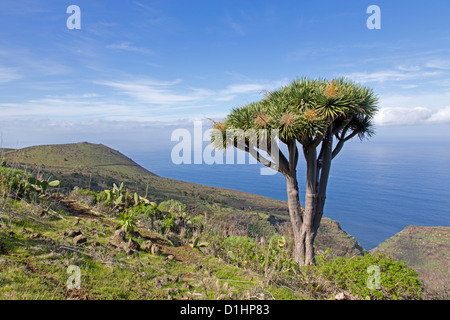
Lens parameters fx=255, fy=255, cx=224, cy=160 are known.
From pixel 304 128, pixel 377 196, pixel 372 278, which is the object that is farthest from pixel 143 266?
pixel 377 196

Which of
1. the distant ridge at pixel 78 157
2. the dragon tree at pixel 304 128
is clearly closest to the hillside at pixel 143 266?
the dragon tree at pixel 304 128

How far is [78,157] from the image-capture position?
1700 inches

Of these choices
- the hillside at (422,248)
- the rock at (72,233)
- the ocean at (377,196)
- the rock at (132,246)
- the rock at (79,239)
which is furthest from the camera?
the ocean at (377,196)

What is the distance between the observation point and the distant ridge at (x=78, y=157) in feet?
121

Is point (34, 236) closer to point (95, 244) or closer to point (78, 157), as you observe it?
point (95, 244)

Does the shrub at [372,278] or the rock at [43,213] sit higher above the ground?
the rock at [43,213]

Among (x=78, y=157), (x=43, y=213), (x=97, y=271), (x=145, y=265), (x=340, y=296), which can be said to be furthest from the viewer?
(x=78, y=157)

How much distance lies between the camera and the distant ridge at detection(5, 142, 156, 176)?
121 ft

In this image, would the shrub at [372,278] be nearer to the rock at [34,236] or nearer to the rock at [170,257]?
the rock at [170,257]

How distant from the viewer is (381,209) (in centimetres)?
10388

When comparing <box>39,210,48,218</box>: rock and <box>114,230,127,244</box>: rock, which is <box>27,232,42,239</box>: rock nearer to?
<box>114,230,127,244</box>: rock

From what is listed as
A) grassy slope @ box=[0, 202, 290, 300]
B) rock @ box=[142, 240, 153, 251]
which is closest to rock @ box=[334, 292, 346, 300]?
grassy slope @ box=[0, 202, 290, 300]

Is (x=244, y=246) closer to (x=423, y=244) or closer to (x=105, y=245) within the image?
(x=105, y=245)
